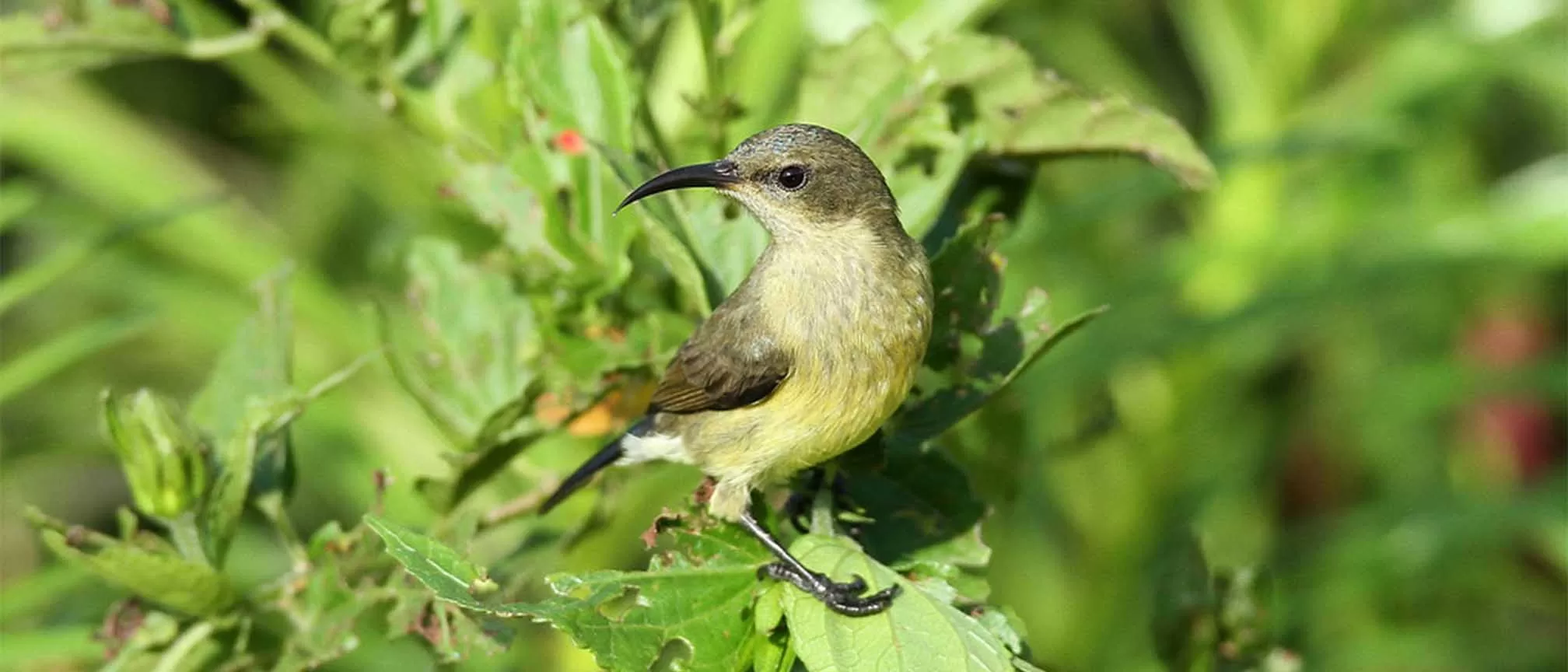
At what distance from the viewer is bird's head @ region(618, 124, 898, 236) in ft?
6.75

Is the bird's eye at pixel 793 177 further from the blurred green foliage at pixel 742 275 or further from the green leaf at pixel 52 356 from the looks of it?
the green leaf at pixel 52 356

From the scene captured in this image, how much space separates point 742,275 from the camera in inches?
84.4

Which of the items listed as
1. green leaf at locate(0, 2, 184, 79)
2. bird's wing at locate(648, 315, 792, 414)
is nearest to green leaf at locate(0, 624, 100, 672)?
Answer: green leaf at locate(0, 2, 184, 79)

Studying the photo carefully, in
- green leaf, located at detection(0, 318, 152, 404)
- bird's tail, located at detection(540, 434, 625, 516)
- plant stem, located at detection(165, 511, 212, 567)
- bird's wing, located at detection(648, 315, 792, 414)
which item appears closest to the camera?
plant stem, located at detection(165, 511, 212, 567)

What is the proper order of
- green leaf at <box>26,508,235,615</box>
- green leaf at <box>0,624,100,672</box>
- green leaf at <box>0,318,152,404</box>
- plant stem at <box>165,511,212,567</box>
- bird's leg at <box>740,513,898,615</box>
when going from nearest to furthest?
bird's leg at <box>740,513,898,615</box>
green leaf at <box>26,508,235,615</box>
plant stem at <box>165,511,212,567</box>
green leaf at <box>0,624,100,672</box>
green leaf at <box>0,318,152,404</box>

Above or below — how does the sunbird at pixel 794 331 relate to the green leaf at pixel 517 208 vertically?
below

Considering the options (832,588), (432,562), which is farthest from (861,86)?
(432,562)

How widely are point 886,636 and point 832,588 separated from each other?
0.23 feet

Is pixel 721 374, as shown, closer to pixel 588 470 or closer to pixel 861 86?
pixel 588 470

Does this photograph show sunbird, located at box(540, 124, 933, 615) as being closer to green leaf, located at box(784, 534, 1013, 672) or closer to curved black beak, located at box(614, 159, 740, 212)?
curved black beak, located at box(614, 159, 740, 212)

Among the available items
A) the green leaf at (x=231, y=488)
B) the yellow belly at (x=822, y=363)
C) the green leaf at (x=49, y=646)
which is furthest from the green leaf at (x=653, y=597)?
the green leaf at (x=49, y=646)

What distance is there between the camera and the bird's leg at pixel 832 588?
1.60 metres

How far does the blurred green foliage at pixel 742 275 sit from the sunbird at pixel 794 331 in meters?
0.06

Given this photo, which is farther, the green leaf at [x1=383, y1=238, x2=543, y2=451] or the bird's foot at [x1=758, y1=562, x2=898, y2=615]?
the green leaf at [x1=383, y1=238, x2=543, y2=451]
